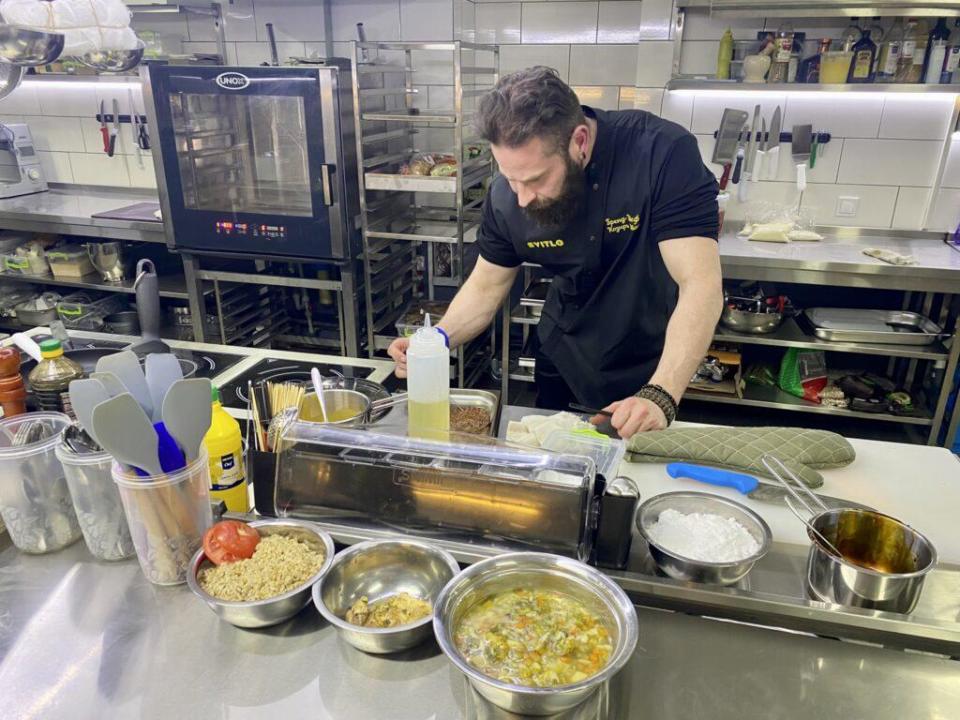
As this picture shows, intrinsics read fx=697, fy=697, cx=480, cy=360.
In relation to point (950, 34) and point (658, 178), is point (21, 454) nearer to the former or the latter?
point (658, 178)

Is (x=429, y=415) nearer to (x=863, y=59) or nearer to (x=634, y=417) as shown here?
(x=634, y=417)

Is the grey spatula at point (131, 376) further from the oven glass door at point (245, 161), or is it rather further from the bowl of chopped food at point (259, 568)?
the oven glass door at point (245, 161)

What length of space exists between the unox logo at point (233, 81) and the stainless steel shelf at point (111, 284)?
1087 mm

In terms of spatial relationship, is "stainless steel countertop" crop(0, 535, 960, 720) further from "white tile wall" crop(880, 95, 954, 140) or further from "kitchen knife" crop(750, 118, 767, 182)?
"white tile wall" crop(880, 95, 954, 140)

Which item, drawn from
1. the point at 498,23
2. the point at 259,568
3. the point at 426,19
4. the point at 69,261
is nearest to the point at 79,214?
the point at 69,261

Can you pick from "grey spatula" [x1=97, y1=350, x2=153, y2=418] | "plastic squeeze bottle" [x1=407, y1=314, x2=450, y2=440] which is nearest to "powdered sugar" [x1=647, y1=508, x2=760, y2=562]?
"plastic squeeze bottle" [x1=407, y1=314, x2=450, y2=440]

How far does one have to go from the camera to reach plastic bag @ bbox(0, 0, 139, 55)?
1.24 m

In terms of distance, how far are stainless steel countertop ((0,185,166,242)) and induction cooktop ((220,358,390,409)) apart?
6.78ft

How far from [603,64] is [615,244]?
6.44 feet

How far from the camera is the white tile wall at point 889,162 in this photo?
10.5 ft

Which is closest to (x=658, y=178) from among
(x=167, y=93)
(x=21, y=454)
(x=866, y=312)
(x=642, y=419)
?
(x=642, y=419)

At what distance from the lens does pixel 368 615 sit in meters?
0.93

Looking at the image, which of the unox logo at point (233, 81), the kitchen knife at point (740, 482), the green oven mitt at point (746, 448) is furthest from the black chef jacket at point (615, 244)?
the unox logo at point (233, 81)

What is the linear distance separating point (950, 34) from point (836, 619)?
305cm
